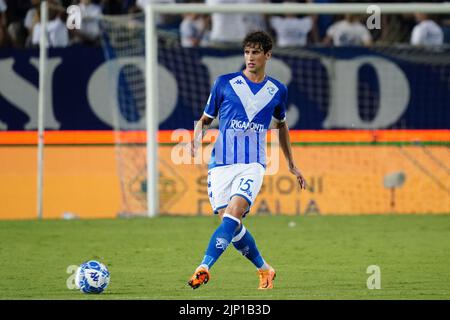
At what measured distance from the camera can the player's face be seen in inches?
Result: 416

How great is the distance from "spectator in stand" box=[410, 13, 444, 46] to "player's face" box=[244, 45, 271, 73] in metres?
11.3

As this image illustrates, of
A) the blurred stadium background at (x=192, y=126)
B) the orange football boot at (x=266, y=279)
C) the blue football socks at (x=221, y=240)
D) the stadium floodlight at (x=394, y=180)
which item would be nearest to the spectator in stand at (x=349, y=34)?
the blurred stadium background at (x=192, y=126)

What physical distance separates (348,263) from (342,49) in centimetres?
787

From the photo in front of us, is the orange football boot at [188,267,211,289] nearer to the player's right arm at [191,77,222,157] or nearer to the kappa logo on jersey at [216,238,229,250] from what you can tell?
the kappa logo on jersey at [216,238,229,250]

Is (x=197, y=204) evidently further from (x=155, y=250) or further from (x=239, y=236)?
(x=239, y=236)

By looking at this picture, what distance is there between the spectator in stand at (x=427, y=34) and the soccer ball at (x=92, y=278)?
12.5 metres

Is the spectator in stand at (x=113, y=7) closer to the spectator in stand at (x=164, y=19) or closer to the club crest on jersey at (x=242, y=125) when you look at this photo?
the spectator in stand at (x=164, y=19)

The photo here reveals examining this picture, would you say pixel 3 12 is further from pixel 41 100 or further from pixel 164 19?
pixel 41 100

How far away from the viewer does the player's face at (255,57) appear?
10.6m

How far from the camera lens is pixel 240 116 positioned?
35.2 ft

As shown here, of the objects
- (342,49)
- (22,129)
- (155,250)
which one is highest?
(342,49)
